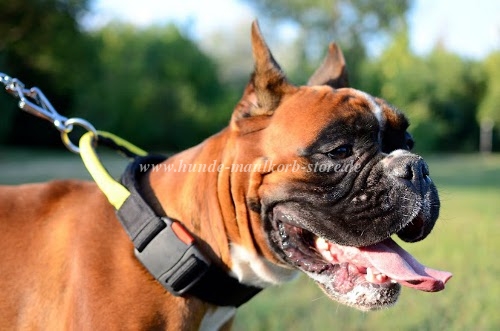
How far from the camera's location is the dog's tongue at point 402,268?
2660mm

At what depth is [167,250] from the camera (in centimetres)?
265

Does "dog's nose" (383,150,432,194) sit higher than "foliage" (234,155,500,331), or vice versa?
"dog's nose" (383,150,432,194)

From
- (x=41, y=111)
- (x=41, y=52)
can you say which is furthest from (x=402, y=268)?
(x=41, y=52)

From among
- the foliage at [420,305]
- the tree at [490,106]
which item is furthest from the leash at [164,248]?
the tree at [490,106]

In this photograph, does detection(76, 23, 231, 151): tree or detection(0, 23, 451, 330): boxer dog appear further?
detection(76, 23, 231, 151): tree

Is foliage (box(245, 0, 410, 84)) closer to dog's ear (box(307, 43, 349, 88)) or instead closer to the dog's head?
dog's ear (box(307, 43, 349, 88))

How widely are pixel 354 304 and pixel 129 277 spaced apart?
103 centimetres

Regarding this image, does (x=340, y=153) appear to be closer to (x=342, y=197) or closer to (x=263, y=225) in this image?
(x=342, y=197)

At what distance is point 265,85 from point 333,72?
30.8 inches

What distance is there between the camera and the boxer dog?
2.65m

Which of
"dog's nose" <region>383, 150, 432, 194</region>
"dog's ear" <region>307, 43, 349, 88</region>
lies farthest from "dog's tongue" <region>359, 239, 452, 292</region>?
"dog's ear" <region>307, 43, 349, 88</region>

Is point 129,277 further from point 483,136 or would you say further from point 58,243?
point 483,136

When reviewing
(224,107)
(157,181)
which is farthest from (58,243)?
(224,107)

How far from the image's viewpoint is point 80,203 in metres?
2.96
